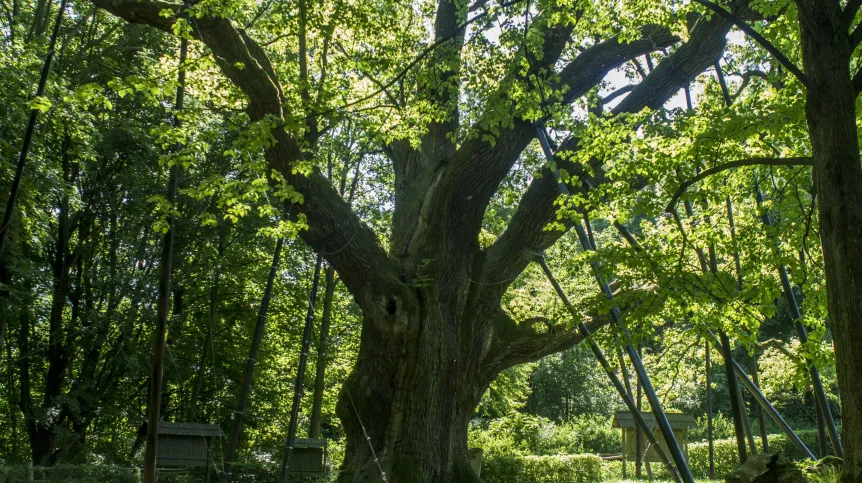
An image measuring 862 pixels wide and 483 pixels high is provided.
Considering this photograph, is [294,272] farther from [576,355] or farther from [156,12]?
[576,355]

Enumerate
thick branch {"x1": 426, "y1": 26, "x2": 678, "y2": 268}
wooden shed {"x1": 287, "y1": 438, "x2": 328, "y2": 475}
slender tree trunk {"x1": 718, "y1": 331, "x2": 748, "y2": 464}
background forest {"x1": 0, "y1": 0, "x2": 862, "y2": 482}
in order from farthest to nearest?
wooden shed {"x1": 287, "y1": 438, "x2": 328, "y2": 475} → thick branch {"x1": 426, "y1": 26, "x2": 678, "y2": 268} → slender tree trunk {"x1": 718, "y1": 331, "x2": 748, "y2": 464} → background forest {"x1": 0, "y1": 0, "x2": 862, "y2": 482}

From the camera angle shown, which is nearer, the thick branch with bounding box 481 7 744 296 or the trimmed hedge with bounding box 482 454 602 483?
the thick branch with bounding box 481 7 744 296

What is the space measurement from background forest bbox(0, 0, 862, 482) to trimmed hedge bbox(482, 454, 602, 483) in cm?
5

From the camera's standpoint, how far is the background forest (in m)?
6.03

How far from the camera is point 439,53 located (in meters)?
6.35

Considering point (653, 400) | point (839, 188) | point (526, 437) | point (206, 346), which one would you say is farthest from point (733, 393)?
point (526, 437)

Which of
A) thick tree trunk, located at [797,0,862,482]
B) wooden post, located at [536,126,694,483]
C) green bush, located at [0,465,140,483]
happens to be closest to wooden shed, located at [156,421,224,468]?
green bush, located at [0,465,140,483]

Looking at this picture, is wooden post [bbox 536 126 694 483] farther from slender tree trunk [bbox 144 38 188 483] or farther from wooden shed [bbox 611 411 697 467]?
wooden shed [bbox 611 411 697 467]

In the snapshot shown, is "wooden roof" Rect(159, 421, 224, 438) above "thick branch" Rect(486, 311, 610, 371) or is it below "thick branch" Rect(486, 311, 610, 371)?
below

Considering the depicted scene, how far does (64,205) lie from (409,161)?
19.8ft

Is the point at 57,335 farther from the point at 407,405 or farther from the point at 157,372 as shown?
the point at 157,372

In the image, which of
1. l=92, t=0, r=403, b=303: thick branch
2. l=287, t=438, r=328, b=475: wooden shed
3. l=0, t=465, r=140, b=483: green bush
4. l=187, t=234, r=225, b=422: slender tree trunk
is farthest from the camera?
l=187, t=234, r=225, b=422: slender tree trunk

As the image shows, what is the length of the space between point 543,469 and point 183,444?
351 inches

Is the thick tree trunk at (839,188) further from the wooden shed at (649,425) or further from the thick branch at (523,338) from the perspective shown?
the wooden shed at (649,425)
